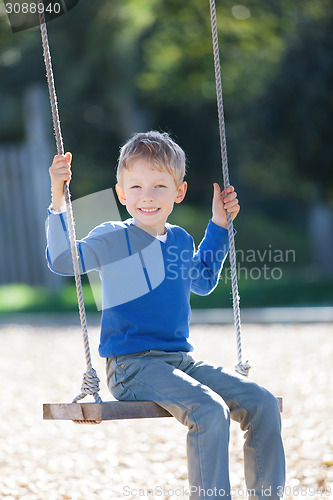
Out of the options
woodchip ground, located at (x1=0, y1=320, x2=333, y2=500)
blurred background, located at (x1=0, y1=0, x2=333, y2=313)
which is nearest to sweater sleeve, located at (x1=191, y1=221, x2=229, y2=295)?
woodchip ground, located at (x1=0, y1=320, x2=333, y2=500)

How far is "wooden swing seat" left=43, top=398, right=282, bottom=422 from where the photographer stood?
9.16ft

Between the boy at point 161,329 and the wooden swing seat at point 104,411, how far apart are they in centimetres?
5

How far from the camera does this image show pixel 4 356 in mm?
8305

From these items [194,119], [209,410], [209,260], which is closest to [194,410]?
[209,410]

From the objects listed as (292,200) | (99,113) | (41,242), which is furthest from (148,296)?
(292,200)

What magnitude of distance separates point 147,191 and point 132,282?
356 millimetres

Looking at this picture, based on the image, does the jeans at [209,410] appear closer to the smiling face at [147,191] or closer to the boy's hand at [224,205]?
the smiling face at [147,191]

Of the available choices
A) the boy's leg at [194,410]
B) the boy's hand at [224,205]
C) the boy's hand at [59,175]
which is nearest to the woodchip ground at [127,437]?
the boy's leg at [194,410]

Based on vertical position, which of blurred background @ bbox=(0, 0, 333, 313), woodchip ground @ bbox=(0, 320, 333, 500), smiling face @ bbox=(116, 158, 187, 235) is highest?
blurred background @ bbox=(0, 0, 333, 313)

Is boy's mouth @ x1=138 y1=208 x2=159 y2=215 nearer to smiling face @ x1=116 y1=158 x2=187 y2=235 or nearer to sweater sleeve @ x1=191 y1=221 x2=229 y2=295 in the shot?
smiling face @ x1=116 y1=158 x2=187 y2=235

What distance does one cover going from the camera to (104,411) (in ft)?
9.16

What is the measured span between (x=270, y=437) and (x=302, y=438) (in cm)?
182

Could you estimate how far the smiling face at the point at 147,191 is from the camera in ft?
10.2

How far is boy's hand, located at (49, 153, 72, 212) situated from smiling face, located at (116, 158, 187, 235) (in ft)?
0.85
